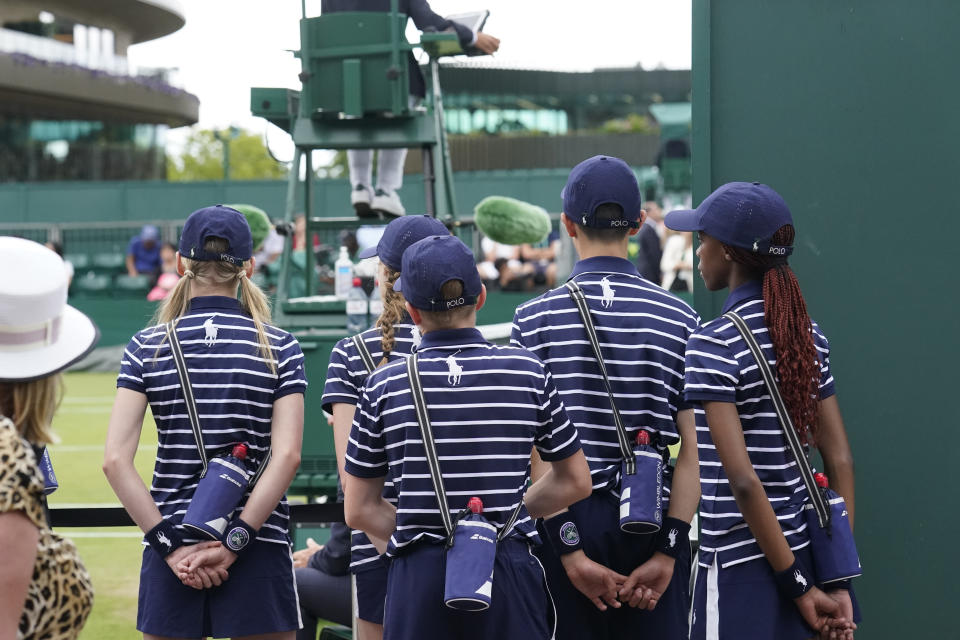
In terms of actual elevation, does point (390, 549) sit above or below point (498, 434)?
below

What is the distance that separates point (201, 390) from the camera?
3.39 metres

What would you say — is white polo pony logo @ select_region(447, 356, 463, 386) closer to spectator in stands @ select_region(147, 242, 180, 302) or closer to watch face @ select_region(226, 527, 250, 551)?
watch face @ select_region(226, 527, 250, 551)

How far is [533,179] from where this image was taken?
27.5 m

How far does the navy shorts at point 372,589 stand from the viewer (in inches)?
139

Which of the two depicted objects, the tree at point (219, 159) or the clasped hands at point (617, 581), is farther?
the tree at point (219, 159)

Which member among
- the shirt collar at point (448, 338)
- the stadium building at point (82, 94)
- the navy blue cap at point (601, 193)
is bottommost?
the shirt collar at point (448, 338)

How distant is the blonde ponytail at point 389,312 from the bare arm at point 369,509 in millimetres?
628

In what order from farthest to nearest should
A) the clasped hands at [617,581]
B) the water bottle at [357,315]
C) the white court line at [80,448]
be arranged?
the white court line at [80,448] → the water bottle at [357,315] → the clasped hands at [617,581]

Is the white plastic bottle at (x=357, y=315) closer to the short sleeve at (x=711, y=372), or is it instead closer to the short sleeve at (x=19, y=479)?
the short sleeve at (x=711, y=372)

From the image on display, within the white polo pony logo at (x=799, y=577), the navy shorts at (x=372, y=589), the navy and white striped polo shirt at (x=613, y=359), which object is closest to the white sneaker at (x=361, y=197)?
the navy shorts at (x=372, y=589)

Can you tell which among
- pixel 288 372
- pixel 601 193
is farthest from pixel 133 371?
pixel 601 193

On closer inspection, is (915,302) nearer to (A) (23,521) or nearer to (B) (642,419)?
(B) (642,419)

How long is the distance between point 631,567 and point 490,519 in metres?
0.63

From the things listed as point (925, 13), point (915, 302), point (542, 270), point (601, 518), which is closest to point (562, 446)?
point (601, 518)
